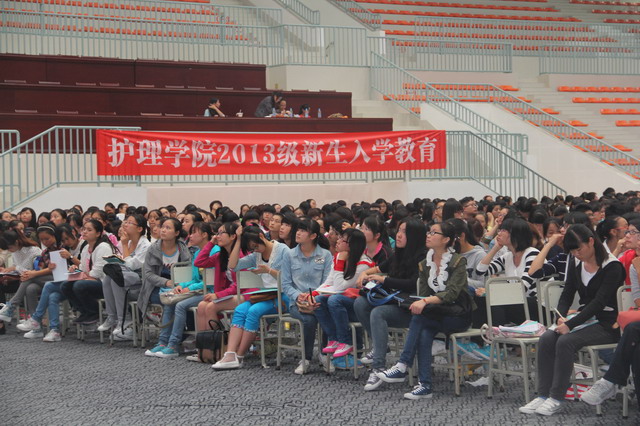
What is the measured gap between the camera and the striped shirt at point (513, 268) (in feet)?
26.6

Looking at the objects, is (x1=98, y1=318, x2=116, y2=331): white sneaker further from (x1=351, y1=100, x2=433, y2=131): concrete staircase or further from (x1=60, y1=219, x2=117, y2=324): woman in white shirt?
(x1=351, y1=100, x2=433, y2=131): concrete staircase

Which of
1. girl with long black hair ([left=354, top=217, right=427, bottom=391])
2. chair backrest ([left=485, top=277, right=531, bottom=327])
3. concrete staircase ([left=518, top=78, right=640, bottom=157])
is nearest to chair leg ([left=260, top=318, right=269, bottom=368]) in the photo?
girl with long black hair ([left=354, top=217, right=427, bottom=391])

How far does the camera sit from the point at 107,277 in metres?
10.8

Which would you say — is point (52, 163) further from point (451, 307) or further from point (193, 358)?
point (451, 307)

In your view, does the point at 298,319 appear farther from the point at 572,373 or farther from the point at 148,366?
the point at 572,373

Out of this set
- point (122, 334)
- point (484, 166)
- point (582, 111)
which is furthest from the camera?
point (582, 111)

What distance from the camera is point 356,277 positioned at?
8625 millimetres

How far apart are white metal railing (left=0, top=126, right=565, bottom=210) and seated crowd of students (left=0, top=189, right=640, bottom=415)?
175 inches

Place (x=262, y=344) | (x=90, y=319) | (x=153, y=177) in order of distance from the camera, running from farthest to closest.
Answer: (x=153, y=177) < (x=90, y=319) < (x=262, y=344)

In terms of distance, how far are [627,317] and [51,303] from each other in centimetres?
686

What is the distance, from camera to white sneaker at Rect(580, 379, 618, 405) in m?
6.55

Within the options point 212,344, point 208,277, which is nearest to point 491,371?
point 212,344

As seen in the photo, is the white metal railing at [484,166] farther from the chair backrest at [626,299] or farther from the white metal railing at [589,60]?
the chair backrest at [626,299]

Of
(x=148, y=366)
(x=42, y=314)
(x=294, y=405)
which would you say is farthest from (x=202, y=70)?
(x=294, y=405)
